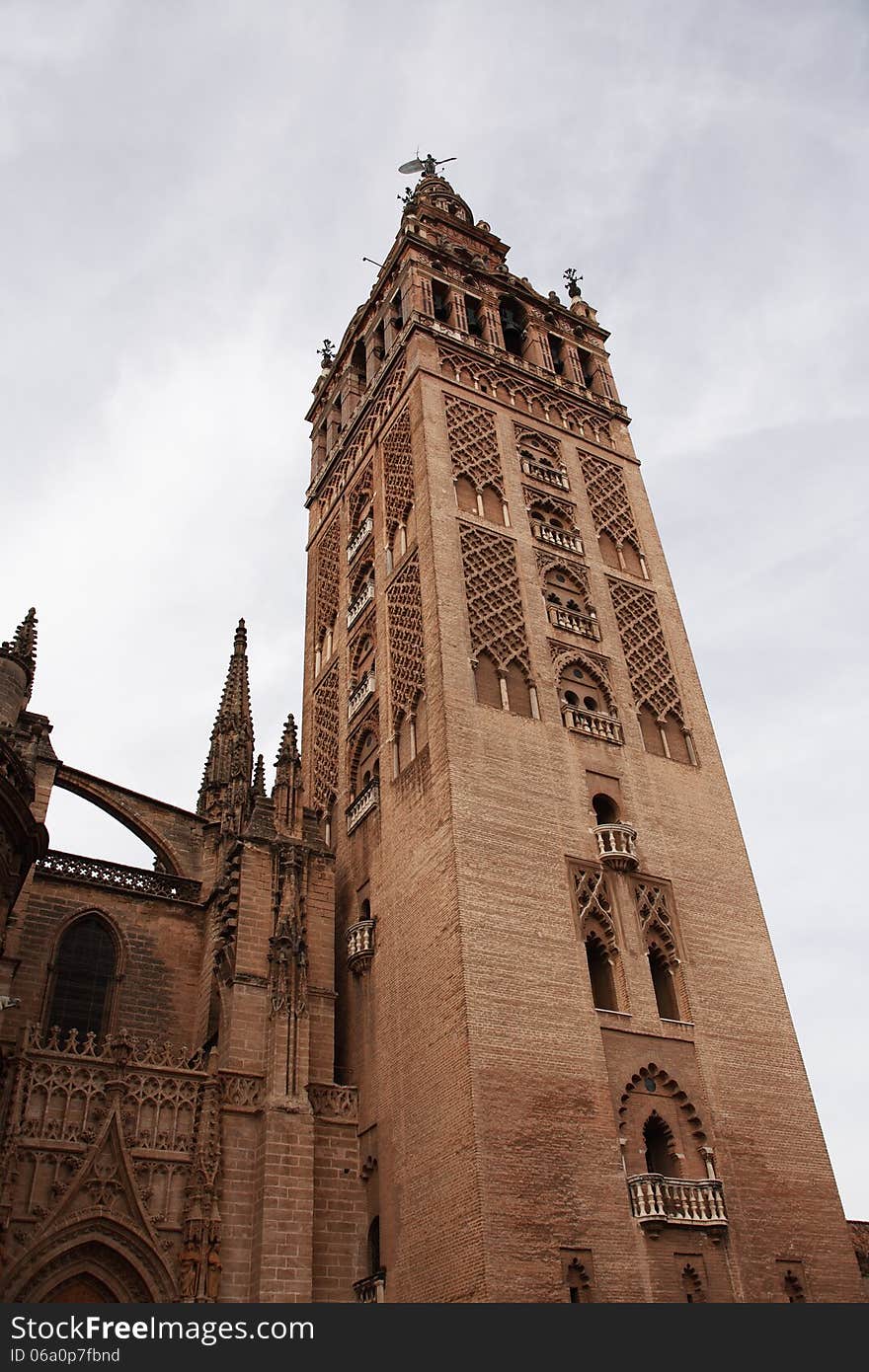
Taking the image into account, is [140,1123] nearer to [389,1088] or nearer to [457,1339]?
[389,1088]

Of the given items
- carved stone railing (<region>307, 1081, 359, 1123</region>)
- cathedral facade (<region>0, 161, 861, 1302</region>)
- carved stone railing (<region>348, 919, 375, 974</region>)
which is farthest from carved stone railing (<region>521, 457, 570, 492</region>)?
carved stone railing (<region>307, 1081, 359, 1123</region>)

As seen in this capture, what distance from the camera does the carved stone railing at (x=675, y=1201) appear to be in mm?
14438

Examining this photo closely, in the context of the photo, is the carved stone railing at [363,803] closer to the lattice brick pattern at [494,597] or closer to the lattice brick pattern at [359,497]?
the lattice brick pattern at [494,597]

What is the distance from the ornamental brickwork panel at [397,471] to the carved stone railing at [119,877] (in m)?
8.66

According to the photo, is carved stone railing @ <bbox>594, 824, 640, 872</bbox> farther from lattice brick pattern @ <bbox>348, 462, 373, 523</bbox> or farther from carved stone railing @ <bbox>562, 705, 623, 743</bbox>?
lattice brick pattern @ <bbox>348, 462, 373, 523</bbox>

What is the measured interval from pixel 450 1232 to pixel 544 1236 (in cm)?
124

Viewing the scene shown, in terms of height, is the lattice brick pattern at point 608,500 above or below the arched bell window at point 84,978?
above

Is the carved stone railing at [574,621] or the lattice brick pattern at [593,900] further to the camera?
the carved stone railing at [574,621]

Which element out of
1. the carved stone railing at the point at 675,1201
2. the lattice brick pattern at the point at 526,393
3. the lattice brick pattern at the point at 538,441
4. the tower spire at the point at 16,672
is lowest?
the carved stone railing at the point at 675,1201

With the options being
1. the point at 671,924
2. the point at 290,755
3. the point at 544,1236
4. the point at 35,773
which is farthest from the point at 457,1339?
the point at 35,773

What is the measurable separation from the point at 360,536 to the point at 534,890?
1175cm

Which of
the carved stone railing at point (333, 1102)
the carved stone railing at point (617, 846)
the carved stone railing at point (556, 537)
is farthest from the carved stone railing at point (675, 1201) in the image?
the carved stone railing at point (556, 537)

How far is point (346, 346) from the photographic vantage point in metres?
32.3

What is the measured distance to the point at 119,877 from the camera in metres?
20.4
